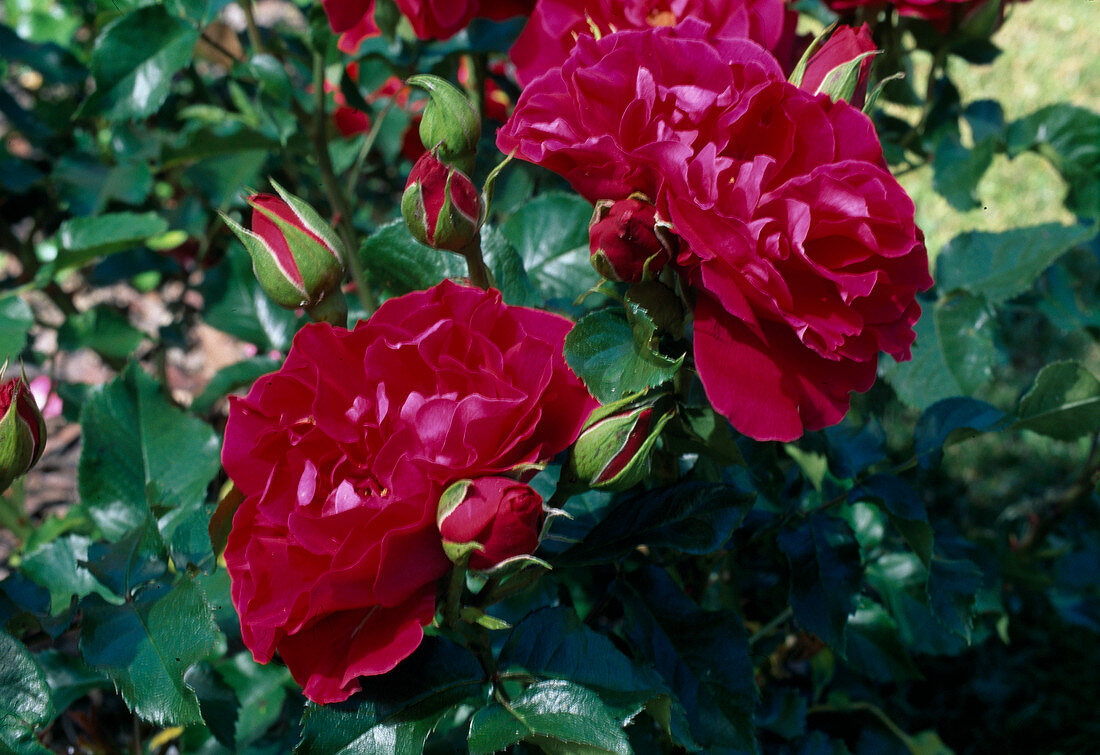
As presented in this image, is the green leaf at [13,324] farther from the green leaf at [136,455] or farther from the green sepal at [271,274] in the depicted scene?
the green sepal at [271,274]

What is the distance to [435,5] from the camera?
94 cm

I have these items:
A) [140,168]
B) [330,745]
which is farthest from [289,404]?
[140,168]

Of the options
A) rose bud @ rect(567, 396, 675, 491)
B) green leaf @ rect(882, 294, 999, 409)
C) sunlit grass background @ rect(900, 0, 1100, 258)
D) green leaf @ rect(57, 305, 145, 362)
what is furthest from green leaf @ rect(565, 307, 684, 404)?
sunlit grass background @ rect(900, 0, 1100, 258)

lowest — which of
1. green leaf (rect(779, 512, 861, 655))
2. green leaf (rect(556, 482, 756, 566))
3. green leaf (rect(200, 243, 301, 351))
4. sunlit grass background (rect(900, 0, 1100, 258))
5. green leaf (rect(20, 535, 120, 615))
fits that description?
sunlit grass background (rect(900, 0, 1100, 258))

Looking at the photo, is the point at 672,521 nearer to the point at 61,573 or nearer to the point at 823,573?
the point at 823,573

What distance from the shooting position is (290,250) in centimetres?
67

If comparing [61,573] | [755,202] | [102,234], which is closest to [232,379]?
[102,234]

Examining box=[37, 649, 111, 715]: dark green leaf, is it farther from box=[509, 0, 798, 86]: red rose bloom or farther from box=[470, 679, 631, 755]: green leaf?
box=[509, 0, 798, 86]: red rose bloom

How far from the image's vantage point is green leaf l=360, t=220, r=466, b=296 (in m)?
0.80

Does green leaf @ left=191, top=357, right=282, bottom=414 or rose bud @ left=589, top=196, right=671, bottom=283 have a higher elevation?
rose bud @ left=589, top=196, right=671, bottom=283

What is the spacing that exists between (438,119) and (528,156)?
106 mm

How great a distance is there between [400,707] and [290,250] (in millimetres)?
346

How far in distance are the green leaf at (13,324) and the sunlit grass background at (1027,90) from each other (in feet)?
7.61

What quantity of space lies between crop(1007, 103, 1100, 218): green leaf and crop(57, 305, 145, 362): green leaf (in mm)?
1330
